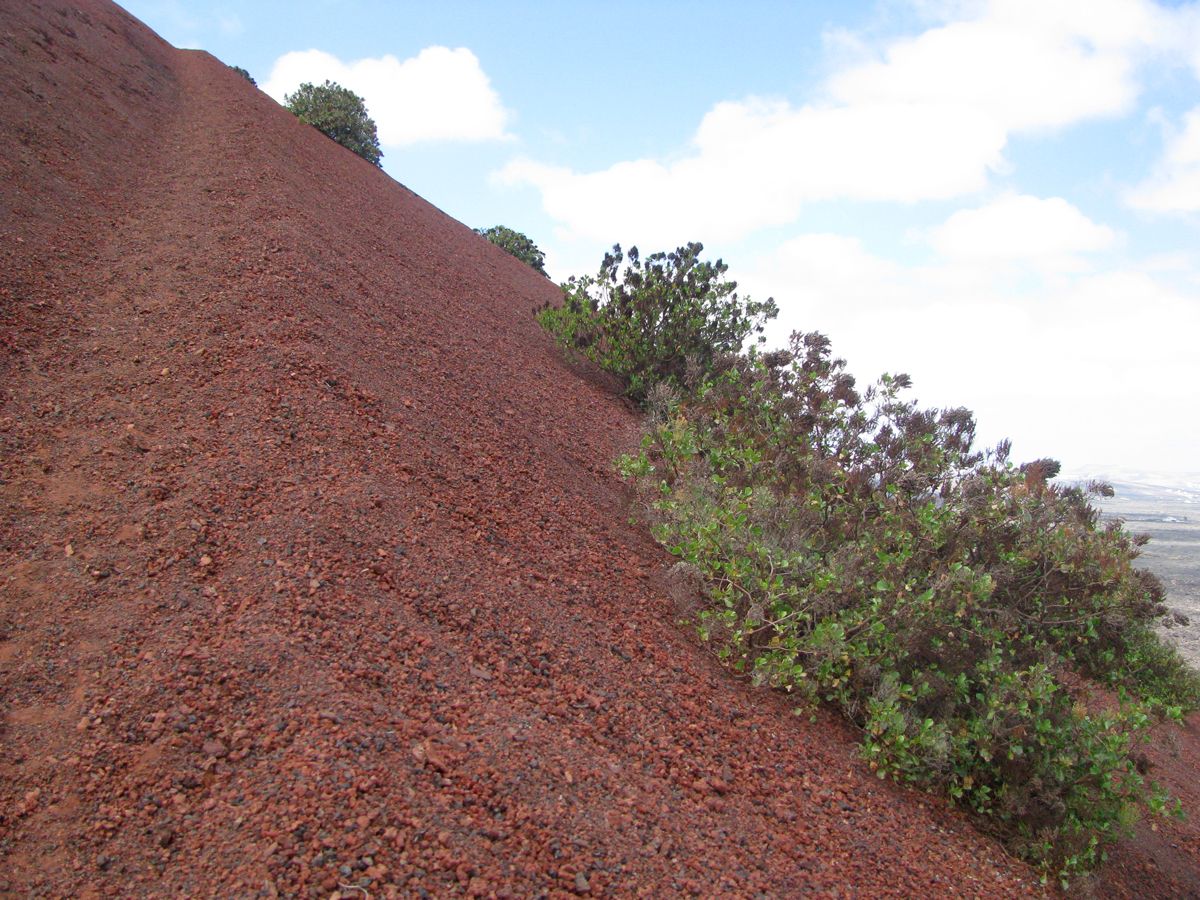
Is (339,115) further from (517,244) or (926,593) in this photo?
(926,593)

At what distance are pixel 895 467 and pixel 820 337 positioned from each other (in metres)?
2.44

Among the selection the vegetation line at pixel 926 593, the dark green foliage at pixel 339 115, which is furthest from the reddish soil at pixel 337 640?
the dark green foliage at pixel 339 115

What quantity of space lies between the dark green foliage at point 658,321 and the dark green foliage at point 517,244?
9.11m

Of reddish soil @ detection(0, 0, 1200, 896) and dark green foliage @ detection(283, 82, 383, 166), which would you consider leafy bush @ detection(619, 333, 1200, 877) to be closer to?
reddish soil @ detection(0, 0, 1200, 896)

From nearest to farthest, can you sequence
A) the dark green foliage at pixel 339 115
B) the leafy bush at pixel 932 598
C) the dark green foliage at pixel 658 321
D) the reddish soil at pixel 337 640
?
1. the reddish soil at pixel 337 640
2. the leafy bush at pixel 932 598
3. the dark green foliage at pixel 658 321
4. the dark green foliage at pixel 339 115

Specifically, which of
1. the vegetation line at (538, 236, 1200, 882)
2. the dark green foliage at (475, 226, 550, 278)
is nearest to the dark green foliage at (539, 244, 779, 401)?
the vegetation line at (538, 236, 1200, 882)

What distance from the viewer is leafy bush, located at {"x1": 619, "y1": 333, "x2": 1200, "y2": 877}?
14.0 ft

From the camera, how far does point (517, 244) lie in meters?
18.6

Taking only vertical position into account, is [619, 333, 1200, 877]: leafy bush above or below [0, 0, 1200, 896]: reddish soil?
above

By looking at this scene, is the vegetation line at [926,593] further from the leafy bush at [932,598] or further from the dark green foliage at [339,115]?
the dark green foliage at [339,115]

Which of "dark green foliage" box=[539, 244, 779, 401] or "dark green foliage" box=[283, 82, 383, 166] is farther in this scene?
"dark green foliage" box=[283, 82, 383, 166]

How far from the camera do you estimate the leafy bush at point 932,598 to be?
4258 millimetres

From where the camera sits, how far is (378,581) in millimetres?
4039

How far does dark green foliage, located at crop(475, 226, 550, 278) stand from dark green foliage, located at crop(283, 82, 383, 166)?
2.85 m
